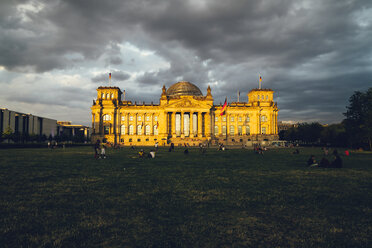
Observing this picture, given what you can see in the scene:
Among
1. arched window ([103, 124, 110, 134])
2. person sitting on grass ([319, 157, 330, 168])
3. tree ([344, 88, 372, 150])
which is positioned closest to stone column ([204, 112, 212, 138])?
arched window ([103, 124, 110, 134])

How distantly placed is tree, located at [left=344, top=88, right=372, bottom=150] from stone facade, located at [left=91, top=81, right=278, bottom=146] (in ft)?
148

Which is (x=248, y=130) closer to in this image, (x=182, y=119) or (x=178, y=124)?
(x=182, y=119)

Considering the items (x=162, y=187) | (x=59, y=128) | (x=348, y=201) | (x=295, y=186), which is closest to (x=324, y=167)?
(x=295, y=186)

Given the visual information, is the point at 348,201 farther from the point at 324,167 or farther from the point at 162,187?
the point at 324,167

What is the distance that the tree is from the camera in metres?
48.7

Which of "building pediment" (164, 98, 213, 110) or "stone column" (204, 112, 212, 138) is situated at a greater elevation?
"building pediment" (164, 98, 213, 110)

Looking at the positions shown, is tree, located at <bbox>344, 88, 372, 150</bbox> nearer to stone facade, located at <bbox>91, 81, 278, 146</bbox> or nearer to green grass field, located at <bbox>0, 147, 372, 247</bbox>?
stone facade, located at <bbox>91, 81, 278, 146</bbox>

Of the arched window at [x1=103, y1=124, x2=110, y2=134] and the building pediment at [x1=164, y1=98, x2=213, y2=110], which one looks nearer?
the building pediment at [x1=164, y1=98, x2=213, y2=110]

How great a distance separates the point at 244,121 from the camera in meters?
102

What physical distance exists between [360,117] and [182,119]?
61.8 metres

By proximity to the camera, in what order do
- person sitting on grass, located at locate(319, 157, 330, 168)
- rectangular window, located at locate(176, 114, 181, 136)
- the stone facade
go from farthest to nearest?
rectangular window, located at locate(176, 114, 181, 136)
the stone facade
person sitting on grass, located at locate(319, 157, 330, 168)

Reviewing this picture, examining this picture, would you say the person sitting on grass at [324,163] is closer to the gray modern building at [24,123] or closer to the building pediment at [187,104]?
the building pediment at [187,104]

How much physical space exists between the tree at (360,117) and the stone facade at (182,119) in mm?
45243

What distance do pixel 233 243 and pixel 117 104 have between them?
100m
